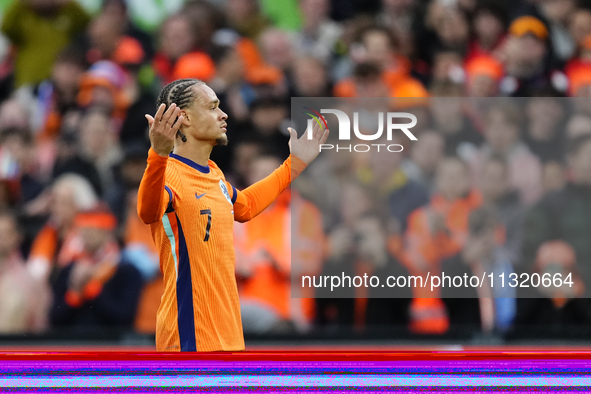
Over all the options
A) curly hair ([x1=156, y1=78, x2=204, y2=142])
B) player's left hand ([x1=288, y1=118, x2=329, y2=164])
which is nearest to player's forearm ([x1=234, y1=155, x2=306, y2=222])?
player's left hand ([x1=288, y1=118, x2=329, y2=164])

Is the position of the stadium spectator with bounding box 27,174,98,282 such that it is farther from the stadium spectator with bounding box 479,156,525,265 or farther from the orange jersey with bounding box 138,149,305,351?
the orange jersey with bounding box 138,149,305,351

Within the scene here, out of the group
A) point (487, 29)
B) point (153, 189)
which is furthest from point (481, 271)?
point (153, 189)

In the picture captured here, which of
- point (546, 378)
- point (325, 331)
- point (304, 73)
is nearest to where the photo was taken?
point (546, 378)

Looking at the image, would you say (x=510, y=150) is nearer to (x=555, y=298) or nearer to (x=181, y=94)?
(x=555, y=298)

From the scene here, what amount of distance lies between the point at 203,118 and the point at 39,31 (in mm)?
3769

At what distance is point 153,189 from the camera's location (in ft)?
6.08

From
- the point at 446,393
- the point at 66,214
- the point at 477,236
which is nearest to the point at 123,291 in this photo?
the point at 66,214

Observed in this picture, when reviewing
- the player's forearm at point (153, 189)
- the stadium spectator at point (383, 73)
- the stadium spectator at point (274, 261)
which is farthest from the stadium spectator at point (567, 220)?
the player's forearm at point (153, 189)

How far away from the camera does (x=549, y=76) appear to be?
199 inches

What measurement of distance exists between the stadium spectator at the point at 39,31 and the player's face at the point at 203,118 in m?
3.56

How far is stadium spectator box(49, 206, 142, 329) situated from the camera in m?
4.84

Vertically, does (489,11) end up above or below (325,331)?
above

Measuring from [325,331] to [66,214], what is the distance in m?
2.02

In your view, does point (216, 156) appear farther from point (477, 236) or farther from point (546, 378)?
point (546, 378)
